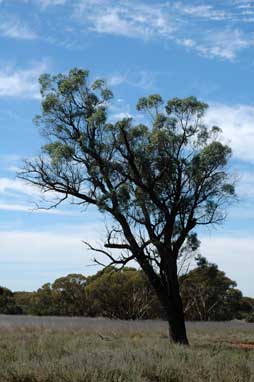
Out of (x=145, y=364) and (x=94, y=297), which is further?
(x=94, y=297)

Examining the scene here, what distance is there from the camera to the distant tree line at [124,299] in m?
57.8

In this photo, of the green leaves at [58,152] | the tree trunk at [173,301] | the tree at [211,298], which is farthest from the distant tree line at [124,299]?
the green leaves at [58,152]

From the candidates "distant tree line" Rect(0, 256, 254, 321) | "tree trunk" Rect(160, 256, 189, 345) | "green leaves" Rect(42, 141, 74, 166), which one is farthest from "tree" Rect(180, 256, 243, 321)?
"green leaves" Rect(42, 141, 74, 166)

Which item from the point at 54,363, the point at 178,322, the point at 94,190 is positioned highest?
the point at 94,190

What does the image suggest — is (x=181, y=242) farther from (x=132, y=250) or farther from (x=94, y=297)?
(x=94, y=297)

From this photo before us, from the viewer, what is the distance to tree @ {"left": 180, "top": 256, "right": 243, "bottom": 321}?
5591 cm

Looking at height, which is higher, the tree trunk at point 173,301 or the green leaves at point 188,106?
the green leaves at point 188,106

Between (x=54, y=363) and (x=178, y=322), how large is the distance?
13111 mm

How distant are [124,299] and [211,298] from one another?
8666 millimetres

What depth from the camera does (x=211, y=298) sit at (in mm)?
60406

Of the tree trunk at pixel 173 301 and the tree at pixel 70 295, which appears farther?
the tree at pixel 70 295

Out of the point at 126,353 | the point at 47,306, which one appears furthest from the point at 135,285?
the point at 126,353

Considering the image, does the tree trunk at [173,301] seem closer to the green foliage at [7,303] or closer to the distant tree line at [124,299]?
the distant tree line at [124,299]

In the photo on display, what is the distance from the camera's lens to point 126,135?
24.6 m
